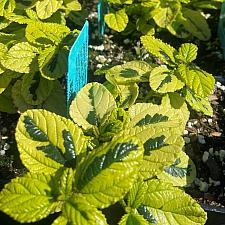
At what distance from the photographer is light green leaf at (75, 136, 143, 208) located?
1317mm

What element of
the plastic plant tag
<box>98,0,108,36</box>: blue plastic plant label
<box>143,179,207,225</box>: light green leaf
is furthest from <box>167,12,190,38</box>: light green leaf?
<box>143,179,207,225</box>: light green leaf

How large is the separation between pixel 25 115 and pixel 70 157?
18 cm

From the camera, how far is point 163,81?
198 cm

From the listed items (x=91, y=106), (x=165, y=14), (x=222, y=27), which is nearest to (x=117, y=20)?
(x=165, y=14)

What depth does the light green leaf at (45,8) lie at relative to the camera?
7.74 ft

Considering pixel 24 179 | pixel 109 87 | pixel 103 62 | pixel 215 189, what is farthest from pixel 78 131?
pixel 103 62

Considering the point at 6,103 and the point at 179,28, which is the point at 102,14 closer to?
the point at 179,28

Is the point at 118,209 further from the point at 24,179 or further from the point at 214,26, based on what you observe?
the point at 214,26

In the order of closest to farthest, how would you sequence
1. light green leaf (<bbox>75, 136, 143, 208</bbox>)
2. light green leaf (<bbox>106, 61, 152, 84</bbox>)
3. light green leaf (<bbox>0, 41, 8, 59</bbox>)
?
1. light green leaf (<bbox>75, 136, 143, 208</bbox>)
2. light green leaf (<bbox>106, 61, 152, 84</bbox>)
3. light green leaf (<bbox>0, 41, 8, 59</bbox>)

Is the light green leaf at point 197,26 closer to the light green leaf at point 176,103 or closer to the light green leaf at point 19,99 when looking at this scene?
the light green leaf at point 176,103

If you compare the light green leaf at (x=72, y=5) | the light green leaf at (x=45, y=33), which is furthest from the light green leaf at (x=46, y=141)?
the light green leaf at (x=72, y=5)

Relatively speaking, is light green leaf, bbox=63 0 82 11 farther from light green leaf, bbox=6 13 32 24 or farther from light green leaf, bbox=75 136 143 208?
light green leaf, bbox=75 136 143 208

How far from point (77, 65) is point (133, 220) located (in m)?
0.71

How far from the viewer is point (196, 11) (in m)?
2.95
